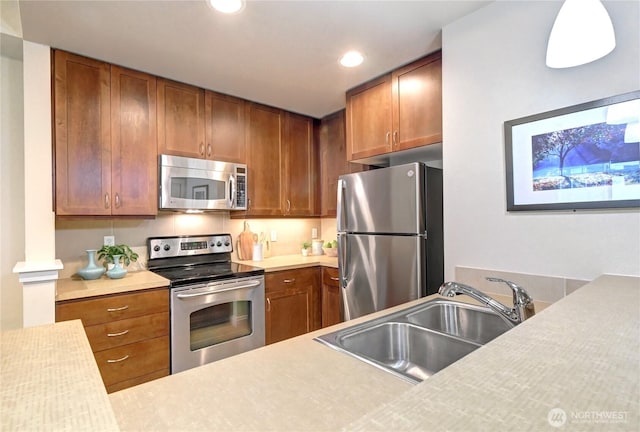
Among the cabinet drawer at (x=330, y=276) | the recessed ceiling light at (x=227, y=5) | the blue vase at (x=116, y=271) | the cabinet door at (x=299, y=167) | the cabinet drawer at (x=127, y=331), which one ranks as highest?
the recessed ceiling light at (x=227, y=5)

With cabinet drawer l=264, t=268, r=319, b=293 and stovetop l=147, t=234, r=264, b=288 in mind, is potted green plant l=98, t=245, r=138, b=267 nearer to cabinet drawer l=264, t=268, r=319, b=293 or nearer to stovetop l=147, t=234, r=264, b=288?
stovetop l=147, t=234, r=264, b=288

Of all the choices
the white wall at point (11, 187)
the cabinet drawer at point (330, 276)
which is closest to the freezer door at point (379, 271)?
the cabinet drawer at point (330, 276)

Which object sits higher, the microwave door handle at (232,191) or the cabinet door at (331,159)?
the cabinet door at (331,159)

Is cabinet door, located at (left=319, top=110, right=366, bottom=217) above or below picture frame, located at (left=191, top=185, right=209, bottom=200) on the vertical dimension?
above

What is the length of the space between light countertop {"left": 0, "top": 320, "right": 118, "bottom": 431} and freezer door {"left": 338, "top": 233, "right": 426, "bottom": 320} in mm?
1660

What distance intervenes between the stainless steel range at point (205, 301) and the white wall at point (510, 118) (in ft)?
4.96

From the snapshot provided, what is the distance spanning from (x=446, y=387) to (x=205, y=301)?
2.09 m

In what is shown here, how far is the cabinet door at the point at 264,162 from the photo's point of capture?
290 cm

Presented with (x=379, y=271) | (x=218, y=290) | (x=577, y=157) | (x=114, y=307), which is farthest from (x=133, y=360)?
(x=577, y=157)

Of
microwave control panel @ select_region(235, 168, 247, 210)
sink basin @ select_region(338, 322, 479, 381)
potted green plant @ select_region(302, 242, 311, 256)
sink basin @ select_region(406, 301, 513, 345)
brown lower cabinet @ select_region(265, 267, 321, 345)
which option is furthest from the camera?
potted green plant @ select_region(302, 242, 311, 256)

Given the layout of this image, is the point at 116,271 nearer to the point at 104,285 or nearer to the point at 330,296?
the point at 104,285

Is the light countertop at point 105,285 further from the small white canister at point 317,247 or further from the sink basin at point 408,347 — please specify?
the small white canister at point 317,247

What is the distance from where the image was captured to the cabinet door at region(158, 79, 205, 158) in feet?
7.90

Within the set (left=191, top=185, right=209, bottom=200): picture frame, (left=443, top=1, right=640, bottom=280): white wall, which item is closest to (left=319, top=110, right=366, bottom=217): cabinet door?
(left=191, top=185, right=209, bottom=200): picture frame
